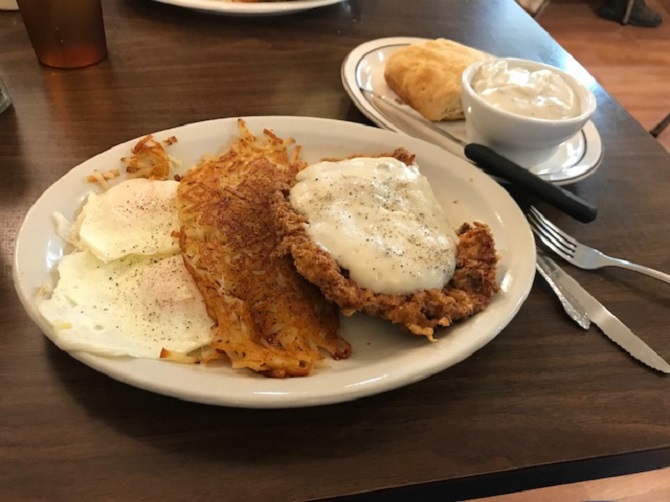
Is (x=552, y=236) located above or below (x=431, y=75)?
below

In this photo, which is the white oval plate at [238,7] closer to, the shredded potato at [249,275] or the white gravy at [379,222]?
the shredded potato at [249,275]

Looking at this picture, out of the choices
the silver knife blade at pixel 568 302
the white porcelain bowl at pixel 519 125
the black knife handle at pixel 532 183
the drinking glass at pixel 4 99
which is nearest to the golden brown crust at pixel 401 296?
the silver knife blade at pixel 568 302

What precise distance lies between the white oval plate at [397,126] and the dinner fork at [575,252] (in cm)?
17

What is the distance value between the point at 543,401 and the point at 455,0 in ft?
6.87

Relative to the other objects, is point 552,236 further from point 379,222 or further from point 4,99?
point 4,99

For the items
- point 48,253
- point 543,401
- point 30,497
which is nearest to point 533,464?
point 543,401

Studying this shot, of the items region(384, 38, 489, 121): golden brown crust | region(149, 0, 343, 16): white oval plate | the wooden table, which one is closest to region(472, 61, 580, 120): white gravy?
region(384, 38, 489, 121): golden brown crust

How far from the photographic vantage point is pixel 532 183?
1529mm

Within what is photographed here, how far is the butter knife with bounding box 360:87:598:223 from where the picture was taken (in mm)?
1494

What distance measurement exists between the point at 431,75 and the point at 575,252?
0.75m

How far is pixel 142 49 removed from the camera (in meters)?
2.12

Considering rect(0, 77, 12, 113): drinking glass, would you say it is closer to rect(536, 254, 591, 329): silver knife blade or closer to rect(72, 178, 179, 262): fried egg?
rect(72, 178, 179, 262): fried egg

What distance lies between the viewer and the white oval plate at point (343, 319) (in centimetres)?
100

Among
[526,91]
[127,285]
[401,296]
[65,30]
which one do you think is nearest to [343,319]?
[401,296]
